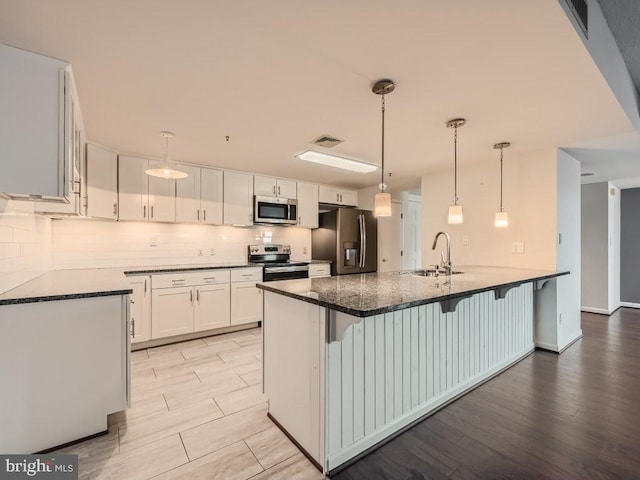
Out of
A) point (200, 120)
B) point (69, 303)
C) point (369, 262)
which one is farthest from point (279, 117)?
point (369, 262)

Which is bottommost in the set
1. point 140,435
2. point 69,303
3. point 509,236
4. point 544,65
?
point 140,435

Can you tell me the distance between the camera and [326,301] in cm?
143

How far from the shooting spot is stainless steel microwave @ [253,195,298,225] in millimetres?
4391

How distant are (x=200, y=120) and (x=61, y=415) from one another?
2206 mm

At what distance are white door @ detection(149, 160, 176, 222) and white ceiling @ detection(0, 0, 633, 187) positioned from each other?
0.77 m

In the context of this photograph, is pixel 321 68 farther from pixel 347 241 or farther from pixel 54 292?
pixel 347 241

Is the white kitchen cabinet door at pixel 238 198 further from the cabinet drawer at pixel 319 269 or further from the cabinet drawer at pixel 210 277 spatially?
the cabinet drawer at pixel 319 269

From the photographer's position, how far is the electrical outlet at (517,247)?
3.36 meters

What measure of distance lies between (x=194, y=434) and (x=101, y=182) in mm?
2794

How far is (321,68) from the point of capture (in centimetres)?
172

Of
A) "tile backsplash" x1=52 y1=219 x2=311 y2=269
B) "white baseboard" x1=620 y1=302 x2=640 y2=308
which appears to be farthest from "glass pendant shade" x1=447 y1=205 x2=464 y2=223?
"white baseboard" x1=620 y1=302 x2=640 y2=308

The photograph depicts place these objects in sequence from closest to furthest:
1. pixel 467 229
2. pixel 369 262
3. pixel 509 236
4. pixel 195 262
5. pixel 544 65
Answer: pixel 544 65
pixel 509 236
pixel 467 229
pixel 195 262
pixel 369 262

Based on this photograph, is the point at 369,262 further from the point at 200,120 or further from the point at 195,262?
the point at 200,120

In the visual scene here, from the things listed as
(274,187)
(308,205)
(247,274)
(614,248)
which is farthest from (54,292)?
(614,248)
